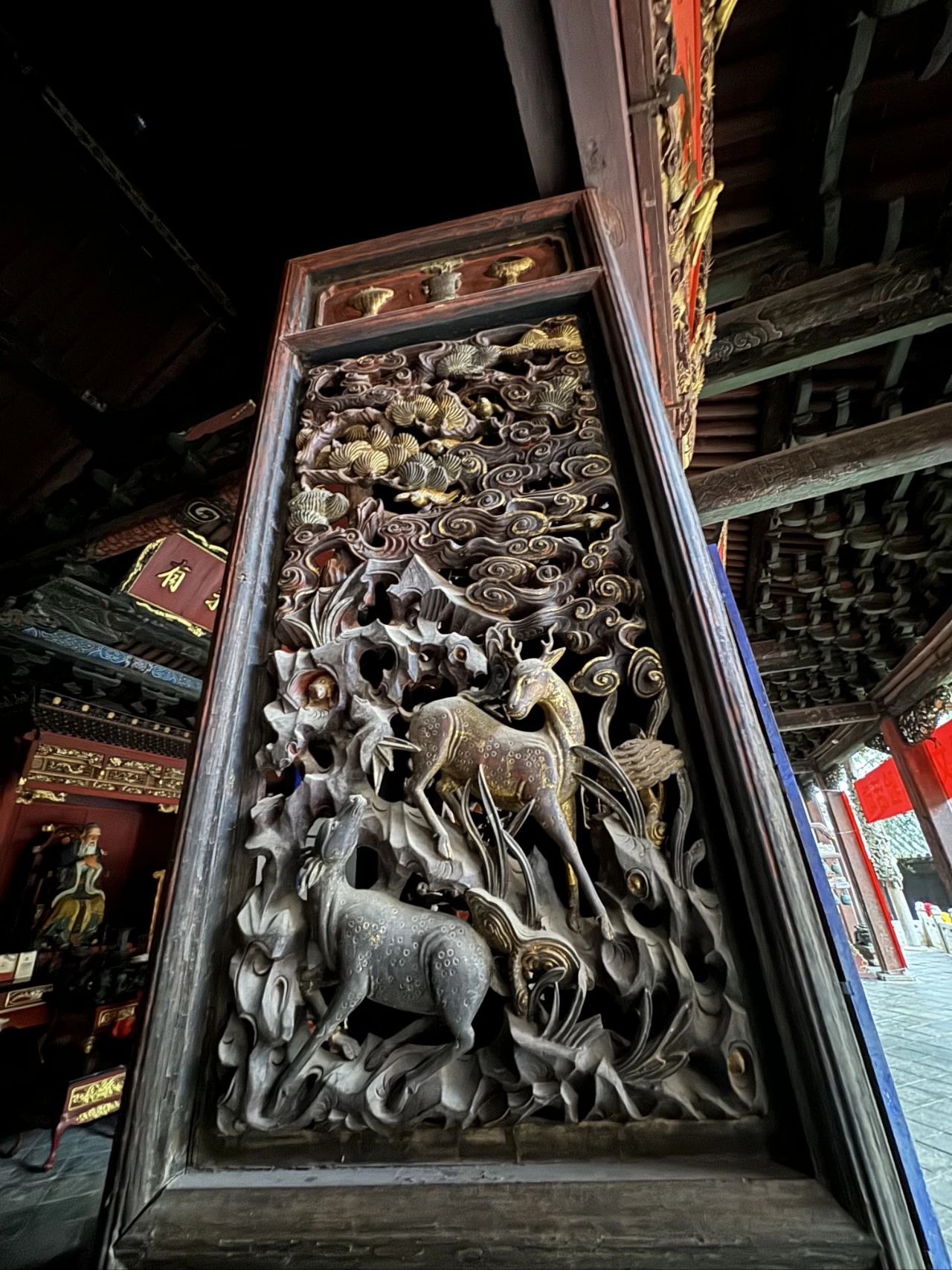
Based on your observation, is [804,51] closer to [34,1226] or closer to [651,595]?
[651,595]

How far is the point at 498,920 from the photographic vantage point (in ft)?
2.33

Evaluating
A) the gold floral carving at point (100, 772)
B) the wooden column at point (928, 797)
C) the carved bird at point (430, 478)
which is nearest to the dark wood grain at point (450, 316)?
the carved bird at point (430, 478)

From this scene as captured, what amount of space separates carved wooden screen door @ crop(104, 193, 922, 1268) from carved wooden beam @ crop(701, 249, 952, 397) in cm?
176

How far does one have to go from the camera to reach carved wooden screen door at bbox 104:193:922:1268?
543 mm

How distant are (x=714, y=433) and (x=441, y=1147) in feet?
12.0

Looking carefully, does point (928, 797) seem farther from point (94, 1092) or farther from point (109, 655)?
point (109, 655)

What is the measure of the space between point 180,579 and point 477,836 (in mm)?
4534

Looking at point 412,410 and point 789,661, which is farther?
point 789,661

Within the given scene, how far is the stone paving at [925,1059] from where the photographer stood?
2943mm

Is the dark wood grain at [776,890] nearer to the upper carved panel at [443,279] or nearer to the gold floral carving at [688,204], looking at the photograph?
the upper carved panel at [443,279]

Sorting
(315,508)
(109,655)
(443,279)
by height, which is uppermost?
(109,655)

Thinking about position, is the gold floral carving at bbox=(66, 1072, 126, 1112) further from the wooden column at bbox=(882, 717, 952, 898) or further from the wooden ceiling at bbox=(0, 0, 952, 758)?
the wooden column at bbox=(882, 717, 952, 898)

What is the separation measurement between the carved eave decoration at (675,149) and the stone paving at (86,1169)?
3.26m

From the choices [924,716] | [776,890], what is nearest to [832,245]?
[776,890]
